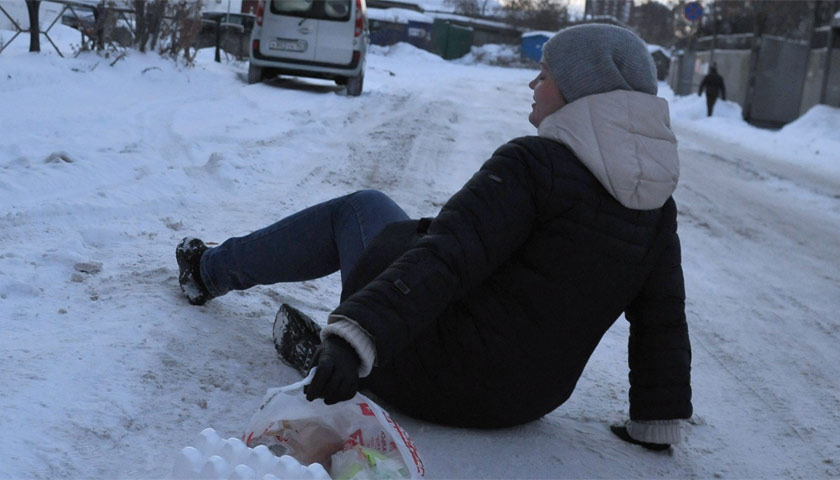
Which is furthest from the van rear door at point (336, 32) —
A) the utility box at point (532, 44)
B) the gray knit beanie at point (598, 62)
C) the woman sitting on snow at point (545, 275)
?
the utility box at point (532, 44)

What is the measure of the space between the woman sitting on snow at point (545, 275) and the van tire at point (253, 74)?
11.9 metres

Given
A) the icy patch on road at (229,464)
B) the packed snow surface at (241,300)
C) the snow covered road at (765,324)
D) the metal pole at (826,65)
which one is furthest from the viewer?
the metal pole at (826,65)

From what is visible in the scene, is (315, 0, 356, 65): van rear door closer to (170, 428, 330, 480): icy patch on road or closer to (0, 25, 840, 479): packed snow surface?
(0, 25, 840, 479): packed snow surface

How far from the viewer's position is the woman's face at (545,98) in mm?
2294

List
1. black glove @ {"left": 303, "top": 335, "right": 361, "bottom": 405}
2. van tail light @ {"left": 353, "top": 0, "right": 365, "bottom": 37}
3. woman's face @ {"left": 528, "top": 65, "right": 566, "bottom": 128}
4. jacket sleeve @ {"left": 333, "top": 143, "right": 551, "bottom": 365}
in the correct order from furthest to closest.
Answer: van tail light @ {"left": 353, "top": 0, "right": 365, "bottom": 37} → woman's face @ {"left": 528, "top": 65, "right": 566, "bottom": 128} → jacket sleeve @ {"left": 333, "top": 143, "right": 551, "bottom": 365} → black glove @ {"left": 303, "top": 335, "right": 361, "bottom": 405}

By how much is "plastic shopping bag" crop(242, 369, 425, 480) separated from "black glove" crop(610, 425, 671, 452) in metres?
0.95

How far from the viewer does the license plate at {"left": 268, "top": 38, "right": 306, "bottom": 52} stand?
14.2m

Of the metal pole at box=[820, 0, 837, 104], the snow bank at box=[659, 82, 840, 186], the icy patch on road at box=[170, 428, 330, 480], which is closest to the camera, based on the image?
the icy patch on road at box=[170, 428, 330, 480]

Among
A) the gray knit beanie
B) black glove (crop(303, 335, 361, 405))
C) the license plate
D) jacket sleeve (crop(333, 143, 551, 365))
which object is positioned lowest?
black glove (crop(303, 335, 361, 405))

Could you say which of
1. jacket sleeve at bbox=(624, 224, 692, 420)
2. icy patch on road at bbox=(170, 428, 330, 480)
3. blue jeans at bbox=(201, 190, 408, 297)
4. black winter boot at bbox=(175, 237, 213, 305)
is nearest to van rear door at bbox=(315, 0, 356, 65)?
black winter boot at bbox=(175, 237, 213, 305)

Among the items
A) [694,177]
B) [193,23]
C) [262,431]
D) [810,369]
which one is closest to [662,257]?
[262,431]

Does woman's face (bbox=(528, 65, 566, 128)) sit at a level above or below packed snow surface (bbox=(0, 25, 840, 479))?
above

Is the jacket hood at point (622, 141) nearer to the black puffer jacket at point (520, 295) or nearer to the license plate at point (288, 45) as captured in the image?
the black puffer jacket at point (520, 295)

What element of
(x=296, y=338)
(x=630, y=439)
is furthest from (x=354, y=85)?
(x=630, y=439)
